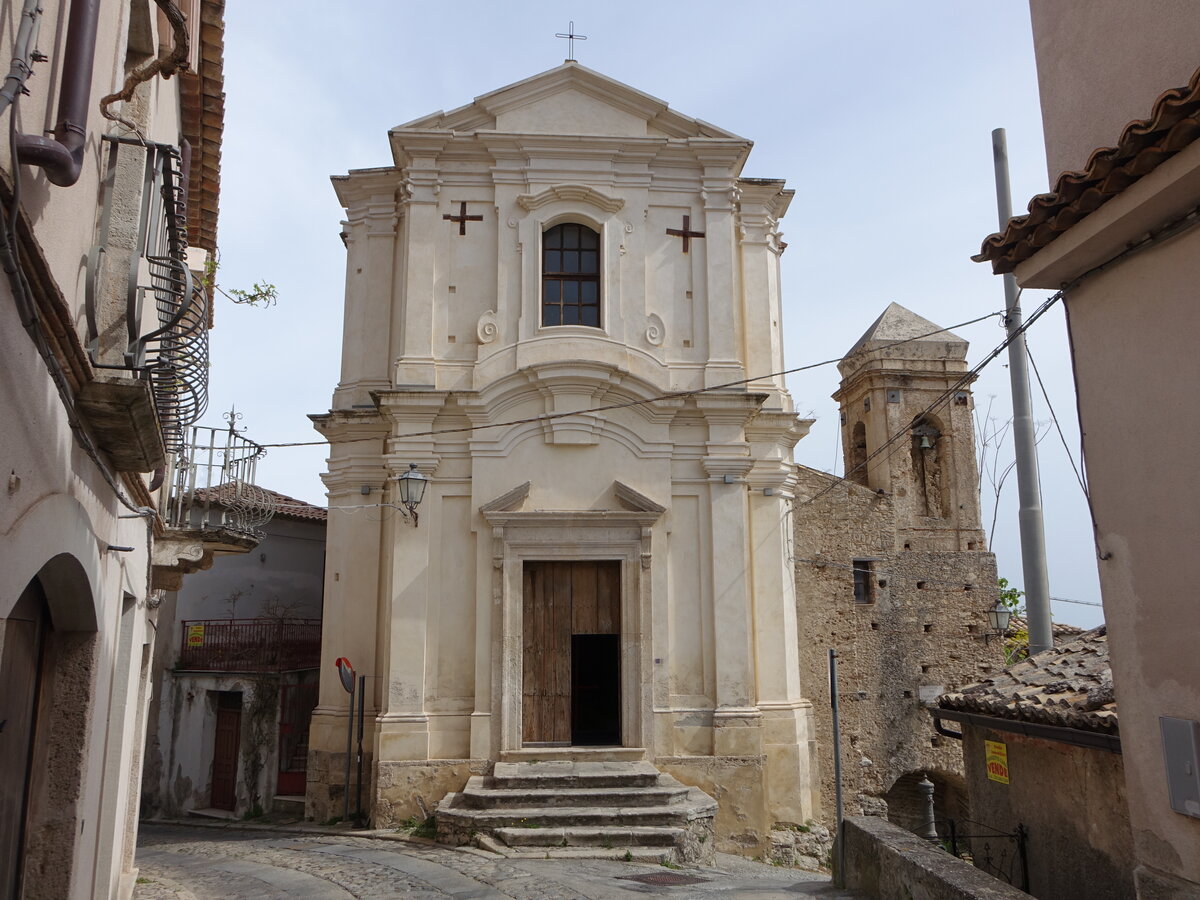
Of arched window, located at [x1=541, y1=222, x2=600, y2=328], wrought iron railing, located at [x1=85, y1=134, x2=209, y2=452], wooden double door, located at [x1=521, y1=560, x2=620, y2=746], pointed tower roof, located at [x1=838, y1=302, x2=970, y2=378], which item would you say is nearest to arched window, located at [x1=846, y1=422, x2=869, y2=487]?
pointed tower roof, located at [x1=838, y1=302, x2=970, y2=378]

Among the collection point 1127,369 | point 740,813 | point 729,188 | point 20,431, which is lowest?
point 740,813

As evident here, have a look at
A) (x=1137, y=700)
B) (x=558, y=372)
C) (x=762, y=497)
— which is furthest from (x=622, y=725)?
(x=1137, y=700)

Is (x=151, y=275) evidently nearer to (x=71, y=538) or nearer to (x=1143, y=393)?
(x=71, y=538)

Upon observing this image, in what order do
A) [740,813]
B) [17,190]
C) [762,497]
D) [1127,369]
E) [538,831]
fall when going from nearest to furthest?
[17,190] < [1127,369] < [538,831] < [740,813] < [762,497]

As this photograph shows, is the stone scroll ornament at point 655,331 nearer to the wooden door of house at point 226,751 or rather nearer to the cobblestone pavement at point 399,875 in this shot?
the cobblestone pavement at point 399,875

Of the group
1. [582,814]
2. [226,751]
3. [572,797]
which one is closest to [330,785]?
[572,797]

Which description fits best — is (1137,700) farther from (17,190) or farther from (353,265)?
(353,265)

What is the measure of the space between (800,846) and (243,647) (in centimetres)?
1024

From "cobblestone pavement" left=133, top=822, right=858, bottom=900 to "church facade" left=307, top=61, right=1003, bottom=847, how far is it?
4.75ft

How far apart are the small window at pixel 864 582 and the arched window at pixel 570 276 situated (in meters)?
7.40

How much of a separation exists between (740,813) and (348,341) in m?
8.83

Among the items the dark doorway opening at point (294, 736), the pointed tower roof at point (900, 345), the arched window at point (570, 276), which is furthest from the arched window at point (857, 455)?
the dark doorway opening at point (294, 736)

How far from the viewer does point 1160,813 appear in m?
4.72

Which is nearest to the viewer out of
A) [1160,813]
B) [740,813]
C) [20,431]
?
[20,431]
